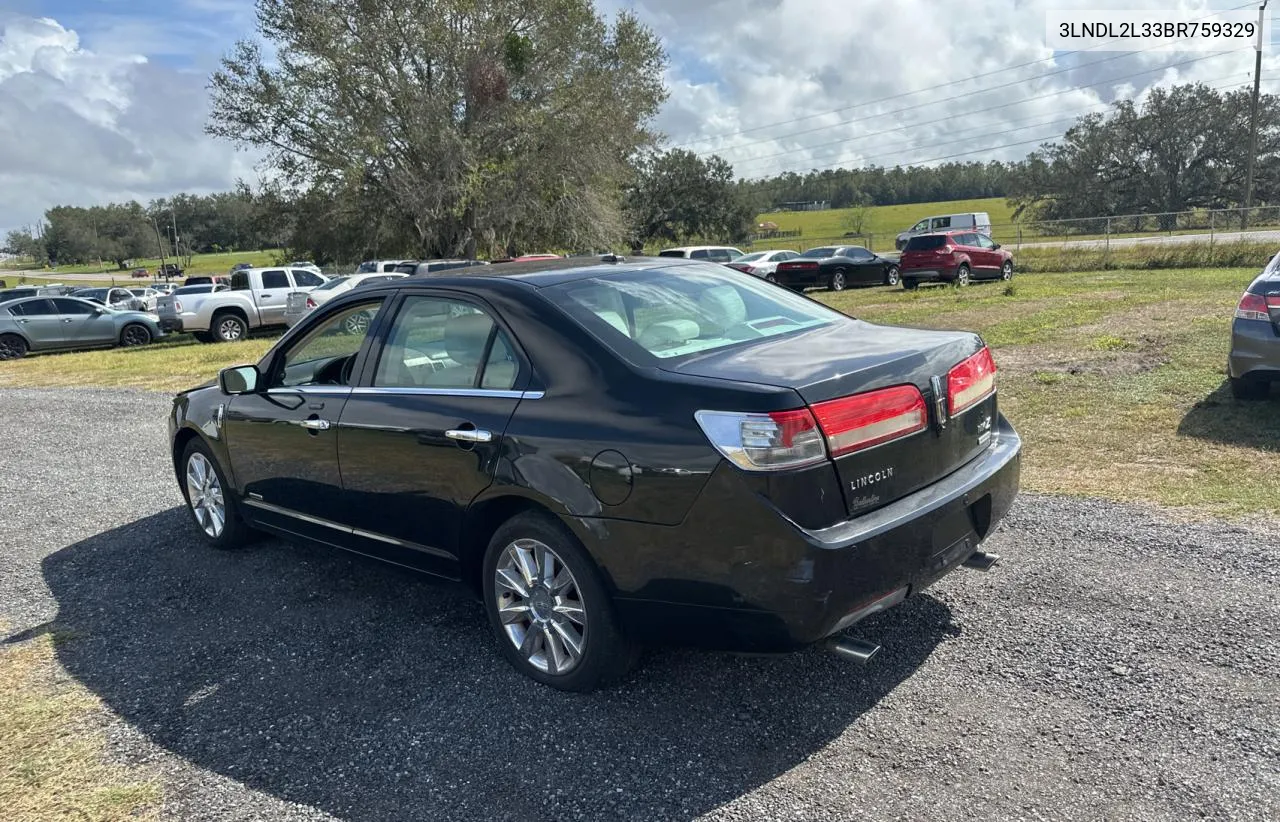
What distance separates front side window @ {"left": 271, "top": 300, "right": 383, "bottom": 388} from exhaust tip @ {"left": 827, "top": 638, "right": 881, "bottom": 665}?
2.54m

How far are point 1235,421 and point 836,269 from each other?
67.3 feet

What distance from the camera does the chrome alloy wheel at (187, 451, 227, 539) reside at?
514 cm

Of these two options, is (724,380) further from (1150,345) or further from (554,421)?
(1150,345)

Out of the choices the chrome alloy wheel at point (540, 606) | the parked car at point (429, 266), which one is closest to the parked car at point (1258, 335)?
the chrome alloy wheel at point (540, 606)

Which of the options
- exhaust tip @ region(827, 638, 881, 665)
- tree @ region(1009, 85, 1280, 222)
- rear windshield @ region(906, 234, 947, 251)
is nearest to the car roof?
exhaust tip @ region(827, 638, 881, 665)

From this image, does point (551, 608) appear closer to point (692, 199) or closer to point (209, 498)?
point (209, 498)

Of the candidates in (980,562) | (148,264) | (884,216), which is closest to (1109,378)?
(980,562)

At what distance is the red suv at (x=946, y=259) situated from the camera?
23.6 meters

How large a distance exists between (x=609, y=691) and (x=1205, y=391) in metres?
6.86

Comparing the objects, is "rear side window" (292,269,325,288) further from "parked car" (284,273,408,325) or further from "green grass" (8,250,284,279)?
"green grass" (8,250,284,279)

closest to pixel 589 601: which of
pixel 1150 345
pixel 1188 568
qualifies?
pixel 1188 568

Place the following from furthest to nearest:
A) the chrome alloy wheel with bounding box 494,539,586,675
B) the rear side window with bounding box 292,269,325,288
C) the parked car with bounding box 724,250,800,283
Answer: the parked car with bounding box 724,250,800,283
the rear side window with bounding box 292,269,325,288
the chrome alloy wheel with bounding box 494,539,586,675

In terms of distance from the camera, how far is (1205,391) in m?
7.70

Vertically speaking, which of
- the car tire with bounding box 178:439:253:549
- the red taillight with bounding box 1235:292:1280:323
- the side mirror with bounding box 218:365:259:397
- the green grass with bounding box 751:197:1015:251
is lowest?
the car tire with bounding box 178:439:253:549
